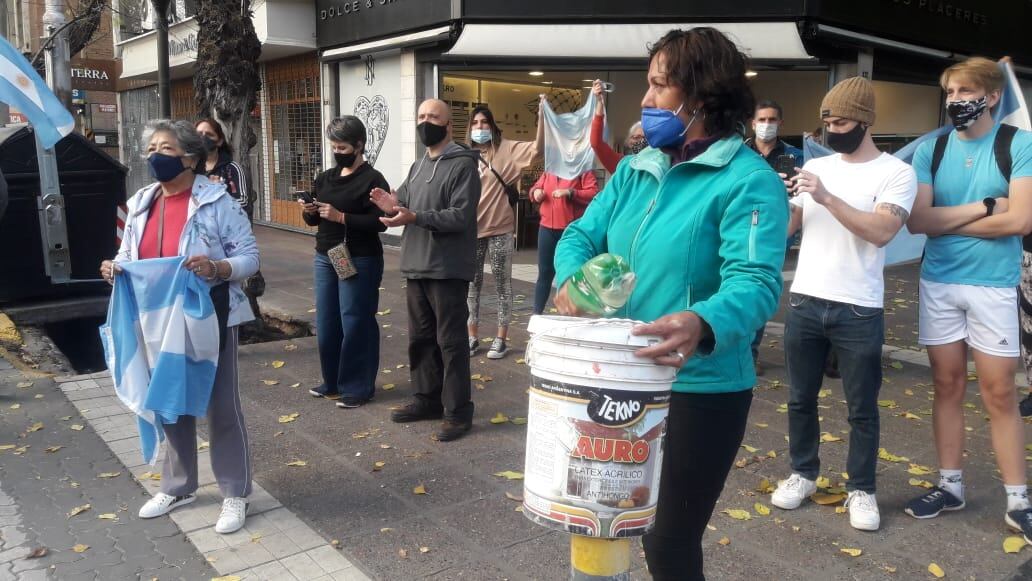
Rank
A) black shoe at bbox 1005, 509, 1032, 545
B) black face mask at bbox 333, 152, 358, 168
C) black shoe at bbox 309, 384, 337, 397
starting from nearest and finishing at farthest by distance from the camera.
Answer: black shoe at bbox 1005, 509, 1032, 545
black face mask at bbox 333, 152, 358, 168
black shoe at bbox 309, 384, 337, 397

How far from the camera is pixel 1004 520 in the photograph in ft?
12.6

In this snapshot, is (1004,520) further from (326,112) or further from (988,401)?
(326,112)

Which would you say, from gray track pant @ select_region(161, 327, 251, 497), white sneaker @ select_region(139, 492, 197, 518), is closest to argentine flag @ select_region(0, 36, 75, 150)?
gray track pant @ select_region(161, 327, 251, 497)

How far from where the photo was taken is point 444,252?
4875 mm

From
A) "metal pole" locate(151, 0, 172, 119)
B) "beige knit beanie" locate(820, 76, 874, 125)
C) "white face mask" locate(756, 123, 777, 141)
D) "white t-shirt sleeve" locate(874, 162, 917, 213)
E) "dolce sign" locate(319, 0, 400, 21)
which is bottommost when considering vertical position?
"white t-shirt sleeve" locate(874, 162, 917, 213)

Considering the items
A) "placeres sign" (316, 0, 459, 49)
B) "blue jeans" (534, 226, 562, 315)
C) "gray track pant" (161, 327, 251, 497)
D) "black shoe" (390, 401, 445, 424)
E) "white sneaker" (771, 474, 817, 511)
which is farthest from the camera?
"placeres sign" (316, 0, 459, 49)

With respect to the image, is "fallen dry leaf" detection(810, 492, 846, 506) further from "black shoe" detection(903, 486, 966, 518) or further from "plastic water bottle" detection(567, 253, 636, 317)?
"plastic water bottle" detection(567, 253, 636, 317)

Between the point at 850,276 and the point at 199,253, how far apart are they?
2991mm

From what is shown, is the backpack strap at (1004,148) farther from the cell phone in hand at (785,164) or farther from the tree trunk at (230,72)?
the tree trunk at (230,72)

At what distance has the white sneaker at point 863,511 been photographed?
3695 mm

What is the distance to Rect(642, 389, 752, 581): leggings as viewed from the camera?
2.12m

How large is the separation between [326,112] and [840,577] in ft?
46.4

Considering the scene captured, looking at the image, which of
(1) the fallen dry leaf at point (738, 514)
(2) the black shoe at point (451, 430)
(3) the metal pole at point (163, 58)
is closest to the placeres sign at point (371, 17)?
(3) the metal pole at point (163, 58)

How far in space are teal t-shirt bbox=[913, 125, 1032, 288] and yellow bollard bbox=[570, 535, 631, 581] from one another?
104 inches
